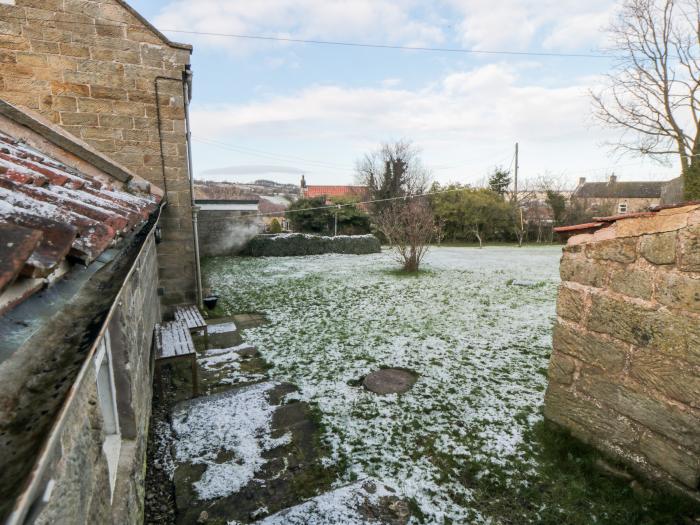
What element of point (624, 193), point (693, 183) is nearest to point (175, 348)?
point (693, 183)

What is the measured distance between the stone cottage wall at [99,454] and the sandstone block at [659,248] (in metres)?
3.05

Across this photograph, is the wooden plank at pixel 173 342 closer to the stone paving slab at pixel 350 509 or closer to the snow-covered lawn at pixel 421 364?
the snow-covered lawn at pixel 421 364

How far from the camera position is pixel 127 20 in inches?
213

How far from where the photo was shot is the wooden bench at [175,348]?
12.2 ft

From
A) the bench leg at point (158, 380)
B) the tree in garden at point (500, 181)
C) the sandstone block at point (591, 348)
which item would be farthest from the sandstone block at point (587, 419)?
the tree in garden at point (500, 181)

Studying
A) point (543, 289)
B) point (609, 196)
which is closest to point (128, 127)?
point (543, 289)

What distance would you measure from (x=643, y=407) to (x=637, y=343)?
46 centimetres

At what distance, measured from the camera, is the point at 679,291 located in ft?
7.55

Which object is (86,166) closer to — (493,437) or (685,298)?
(493,437)

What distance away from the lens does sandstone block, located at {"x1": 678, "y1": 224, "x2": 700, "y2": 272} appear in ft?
7.18

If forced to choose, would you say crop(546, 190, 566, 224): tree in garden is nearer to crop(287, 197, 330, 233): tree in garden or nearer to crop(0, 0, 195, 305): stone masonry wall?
crop(287, 197, 330, 233): tree in garden

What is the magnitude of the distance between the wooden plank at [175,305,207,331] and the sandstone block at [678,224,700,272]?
16.2 ft

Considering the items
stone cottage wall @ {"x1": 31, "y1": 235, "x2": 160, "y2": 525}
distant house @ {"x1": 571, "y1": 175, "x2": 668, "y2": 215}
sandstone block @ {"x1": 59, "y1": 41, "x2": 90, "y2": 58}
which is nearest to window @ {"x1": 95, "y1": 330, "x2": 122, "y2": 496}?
stone cottage wall @ {"x1": 31, "y1": 235, "x2": 160, "y2": 525}

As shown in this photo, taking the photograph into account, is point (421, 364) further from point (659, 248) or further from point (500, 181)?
point (500, 181)
